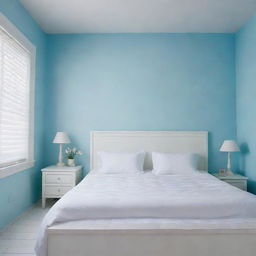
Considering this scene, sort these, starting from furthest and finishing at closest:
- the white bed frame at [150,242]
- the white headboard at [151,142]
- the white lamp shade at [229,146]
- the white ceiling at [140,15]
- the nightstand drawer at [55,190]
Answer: the white headboard at [151,142] < the white lamp shade at [229,146] < the nightstand drawer at [55,190] < the white ceiling at [140,15] < the white bed frame at [150,242]

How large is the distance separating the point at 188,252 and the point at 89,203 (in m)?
0.85

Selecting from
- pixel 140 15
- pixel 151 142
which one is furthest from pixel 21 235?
Answer: pixel 140 15

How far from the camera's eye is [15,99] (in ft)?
10.5

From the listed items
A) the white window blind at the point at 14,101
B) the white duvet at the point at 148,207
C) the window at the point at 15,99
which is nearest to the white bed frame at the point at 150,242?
the white duvet at the point at 148,207

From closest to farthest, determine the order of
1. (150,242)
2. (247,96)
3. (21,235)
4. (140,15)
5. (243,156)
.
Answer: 1. (150,242)
2. (21,235)
3. (140,15)
4. (247,96)
5. (243,156)

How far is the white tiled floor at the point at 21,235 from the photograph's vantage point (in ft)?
7.64

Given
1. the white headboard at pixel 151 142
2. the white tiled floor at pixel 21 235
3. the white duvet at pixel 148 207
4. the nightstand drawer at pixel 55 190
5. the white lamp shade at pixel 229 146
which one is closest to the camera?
the white duvet at pixel 148 207

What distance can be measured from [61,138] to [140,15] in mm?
2125

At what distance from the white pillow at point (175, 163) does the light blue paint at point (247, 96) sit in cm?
80

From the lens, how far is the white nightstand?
12.1 ft

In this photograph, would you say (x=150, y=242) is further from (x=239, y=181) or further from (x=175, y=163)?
(x=239, y=181)

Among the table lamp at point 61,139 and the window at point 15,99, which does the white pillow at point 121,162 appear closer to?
the table lamp at point 61,139

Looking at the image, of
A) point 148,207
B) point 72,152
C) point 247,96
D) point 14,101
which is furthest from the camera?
point 72,152

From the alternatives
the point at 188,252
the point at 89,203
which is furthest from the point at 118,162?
the point at 188,252
